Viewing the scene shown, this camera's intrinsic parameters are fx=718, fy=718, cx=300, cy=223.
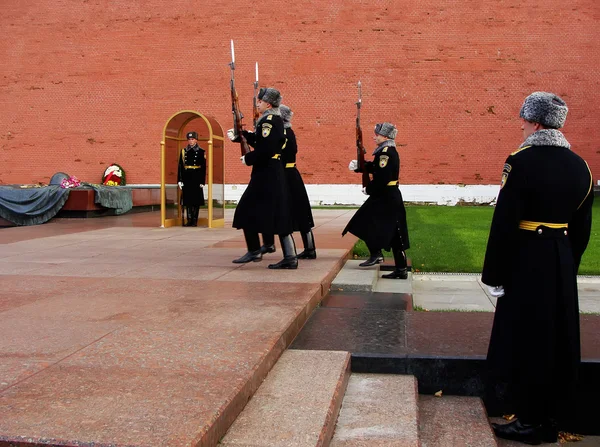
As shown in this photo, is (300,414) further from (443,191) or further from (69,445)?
(443,191)

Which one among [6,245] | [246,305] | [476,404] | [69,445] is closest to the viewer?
[69,445]

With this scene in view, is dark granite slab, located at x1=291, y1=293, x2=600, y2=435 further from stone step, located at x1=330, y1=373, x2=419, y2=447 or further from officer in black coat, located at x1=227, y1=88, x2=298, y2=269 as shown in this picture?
officer in black coat, located at x1=227, y1=88, x2=298, y2=269

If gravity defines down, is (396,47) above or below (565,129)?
above

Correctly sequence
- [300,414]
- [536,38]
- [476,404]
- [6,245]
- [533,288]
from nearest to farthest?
[300,414] → [533,288] → [476,404] → [6,245] → [536,38]

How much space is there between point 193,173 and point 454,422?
31.8 feet

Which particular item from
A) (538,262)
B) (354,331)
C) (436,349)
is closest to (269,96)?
(354,331)

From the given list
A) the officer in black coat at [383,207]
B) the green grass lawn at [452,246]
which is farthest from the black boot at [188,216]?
the officer in black coat at [383,207]

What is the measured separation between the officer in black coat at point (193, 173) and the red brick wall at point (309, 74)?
949 cm

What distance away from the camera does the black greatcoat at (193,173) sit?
41.6 ft

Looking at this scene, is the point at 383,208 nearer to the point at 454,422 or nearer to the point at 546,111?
the point at 454,422

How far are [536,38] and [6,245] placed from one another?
17.0 metres

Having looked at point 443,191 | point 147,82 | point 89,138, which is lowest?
point 443,191

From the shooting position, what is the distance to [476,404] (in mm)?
3846

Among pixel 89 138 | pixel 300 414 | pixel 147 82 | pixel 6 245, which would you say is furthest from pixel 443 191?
pixel 300 414
